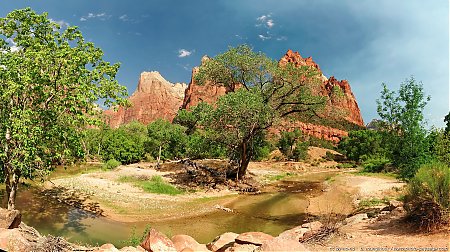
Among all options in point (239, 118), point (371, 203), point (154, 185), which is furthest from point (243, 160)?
point (371, 203)

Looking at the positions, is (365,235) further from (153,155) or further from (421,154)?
(153,155)

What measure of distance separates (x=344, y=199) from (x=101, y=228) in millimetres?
20732

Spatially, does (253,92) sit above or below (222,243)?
above

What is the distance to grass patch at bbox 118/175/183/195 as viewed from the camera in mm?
30156

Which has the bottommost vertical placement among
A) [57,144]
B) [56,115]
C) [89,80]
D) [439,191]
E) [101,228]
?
[101,228]

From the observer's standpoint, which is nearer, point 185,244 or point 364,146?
point 185,244

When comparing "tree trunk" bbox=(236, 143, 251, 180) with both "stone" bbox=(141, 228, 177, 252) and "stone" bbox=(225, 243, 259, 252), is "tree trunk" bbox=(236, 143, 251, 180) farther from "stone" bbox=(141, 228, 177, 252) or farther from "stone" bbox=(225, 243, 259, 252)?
"stone" bbox=(141, 228, 177, 252)

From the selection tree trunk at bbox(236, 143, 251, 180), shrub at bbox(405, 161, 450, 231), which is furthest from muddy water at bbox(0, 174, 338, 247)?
tree trunk at bbox(236, 143, 251, 180)

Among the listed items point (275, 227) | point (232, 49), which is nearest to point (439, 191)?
point (275, 227)

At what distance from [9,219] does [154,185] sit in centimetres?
1870

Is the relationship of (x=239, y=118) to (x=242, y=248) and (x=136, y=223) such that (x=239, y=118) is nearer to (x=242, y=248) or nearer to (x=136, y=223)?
(x=136, y=223)

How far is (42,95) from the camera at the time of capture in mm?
17500

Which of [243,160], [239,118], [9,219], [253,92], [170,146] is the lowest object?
[9,219]

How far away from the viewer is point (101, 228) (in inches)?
762
